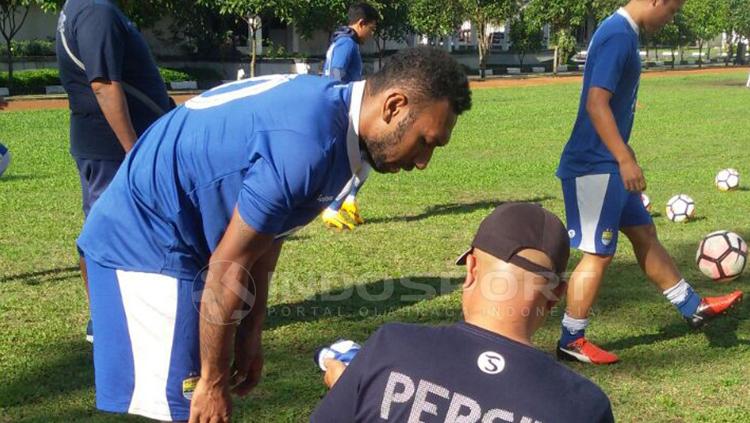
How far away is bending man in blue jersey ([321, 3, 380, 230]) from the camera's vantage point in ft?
27.2

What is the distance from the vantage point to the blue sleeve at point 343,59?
827 cm

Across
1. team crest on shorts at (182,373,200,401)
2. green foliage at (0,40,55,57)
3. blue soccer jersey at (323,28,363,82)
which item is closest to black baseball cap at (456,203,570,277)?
team crest on shorts at (182,373,200,401)

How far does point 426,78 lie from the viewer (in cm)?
251

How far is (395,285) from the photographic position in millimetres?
6477

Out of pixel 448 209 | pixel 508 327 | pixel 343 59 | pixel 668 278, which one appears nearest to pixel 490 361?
pixel 508 327

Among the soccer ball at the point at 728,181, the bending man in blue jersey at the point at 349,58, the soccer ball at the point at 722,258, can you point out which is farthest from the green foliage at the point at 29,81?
the soccer ball at the point at 722,258

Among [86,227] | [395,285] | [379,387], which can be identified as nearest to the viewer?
[379,387]

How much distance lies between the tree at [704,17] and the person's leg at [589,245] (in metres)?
57.1

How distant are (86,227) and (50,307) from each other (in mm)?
3197

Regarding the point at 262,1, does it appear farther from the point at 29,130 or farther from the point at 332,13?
the point at 29,130

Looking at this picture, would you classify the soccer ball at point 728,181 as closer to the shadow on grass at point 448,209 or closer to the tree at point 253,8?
the shadow on grass at point 448,209

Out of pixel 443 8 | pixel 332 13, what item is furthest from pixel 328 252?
pixel 443 8
